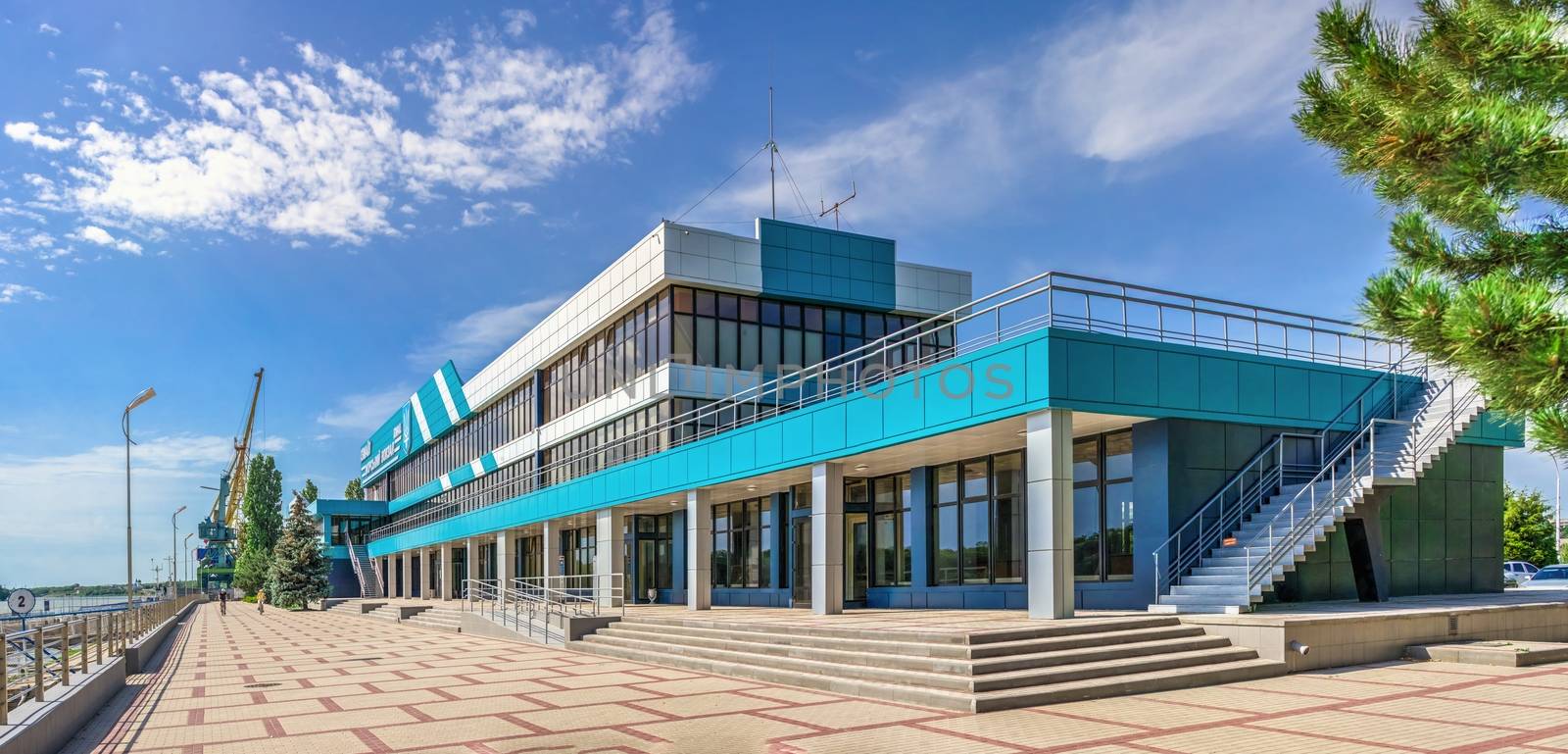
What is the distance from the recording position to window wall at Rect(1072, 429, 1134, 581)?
2019 centimetres

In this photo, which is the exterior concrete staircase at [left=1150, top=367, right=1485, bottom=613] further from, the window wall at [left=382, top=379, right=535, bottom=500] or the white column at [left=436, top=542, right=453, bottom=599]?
the white column at [left=436, top=542, right=453, bottom=599]

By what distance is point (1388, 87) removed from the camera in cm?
1046

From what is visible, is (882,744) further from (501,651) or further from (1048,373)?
(501,651)

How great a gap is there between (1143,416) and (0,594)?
251ft

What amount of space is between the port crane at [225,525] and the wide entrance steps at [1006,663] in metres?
149

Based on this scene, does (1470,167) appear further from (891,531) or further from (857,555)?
(857,555)

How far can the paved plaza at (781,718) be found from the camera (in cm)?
1057

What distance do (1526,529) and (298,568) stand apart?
6386 cm

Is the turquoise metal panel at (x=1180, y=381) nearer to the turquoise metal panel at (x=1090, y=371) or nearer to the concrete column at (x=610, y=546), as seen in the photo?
the turquoise metal panel at (x=1090, y=371)

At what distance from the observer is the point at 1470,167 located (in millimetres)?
9781

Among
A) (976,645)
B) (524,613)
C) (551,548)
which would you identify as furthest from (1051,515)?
(551,548)

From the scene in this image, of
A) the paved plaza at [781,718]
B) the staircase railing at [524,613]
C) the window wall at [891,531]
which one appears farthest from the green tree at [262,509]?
the paved plaza at [781,718]

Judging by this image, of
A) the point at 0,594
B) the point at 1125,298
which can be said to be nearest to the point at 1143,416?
the point at 1125,298

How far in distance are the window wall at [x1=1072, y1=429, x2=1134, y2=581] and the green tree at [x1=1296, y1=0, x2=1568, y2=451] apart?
9.71 metres
